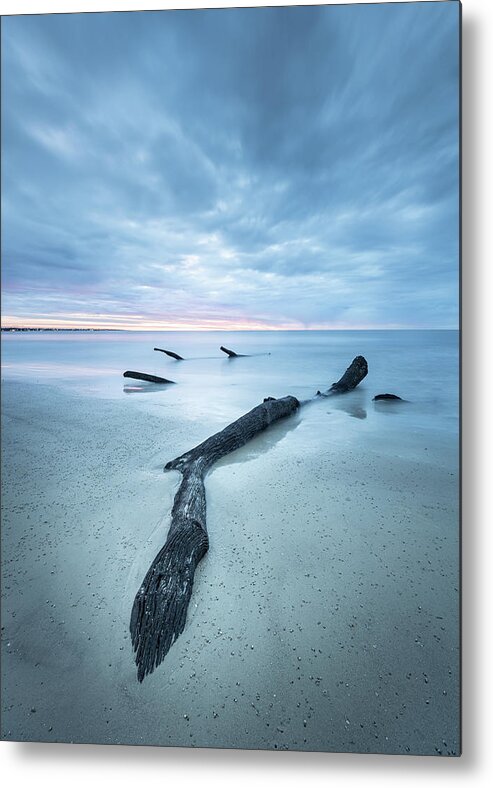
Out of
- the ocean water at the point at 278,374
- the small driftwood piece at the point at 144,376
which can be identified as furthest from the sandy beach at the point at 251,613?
the small driftwood piece at the point at 144,376

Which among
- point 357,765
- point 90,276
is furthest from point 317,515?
point 90,276

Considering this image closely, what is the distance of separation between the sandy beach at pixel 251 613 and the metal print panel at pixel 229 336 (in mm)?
12

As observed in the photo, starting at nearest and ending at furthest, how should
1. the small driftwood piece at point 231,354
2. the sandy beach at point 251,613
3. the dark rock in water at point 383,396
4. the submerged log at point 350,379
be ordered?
the sandy beach at point 251,613 < the dark rock in water at point 383,396 < the submerged log at point 350,379 < the small driftwood piece at point 231,354

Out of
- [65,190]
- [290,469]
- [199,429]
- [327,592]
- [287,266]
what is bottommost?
[327,592]

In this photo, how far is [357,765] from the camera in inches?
67.4

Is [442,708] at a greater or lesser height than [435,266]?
lesser

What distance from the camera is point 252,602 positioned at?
1.72 m

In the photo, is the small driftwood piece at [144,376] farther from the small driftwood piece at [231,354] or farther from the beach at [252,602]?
the beach at [252,602]

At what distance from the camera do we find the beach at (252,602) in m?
1.53

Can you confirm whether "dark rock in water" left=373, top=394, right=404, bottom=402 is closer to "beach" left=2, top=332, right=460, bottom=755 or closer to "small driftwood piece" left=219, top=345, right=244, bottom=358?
"beach" left=2, top=332, right=460, bottom=755

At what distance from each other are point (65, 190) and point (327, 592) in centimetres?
291

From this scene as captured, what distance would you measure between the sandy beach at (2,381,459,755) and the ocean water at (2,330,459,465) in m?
0.50

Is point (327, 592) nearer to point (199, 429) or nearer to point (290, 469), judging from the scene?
point (290, 469)

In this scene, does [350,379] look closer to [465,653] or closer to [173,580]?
[465,653]
